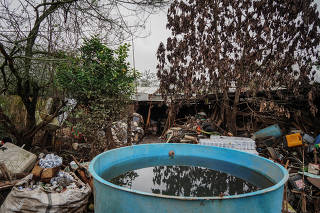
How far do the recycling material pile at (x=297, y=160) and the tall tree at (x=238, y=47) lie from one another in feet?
4.37

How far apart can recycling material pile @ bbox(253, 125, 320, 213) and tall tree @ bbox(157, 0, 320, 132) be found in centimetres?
133

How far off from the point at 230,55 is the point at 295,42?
203 centimetres

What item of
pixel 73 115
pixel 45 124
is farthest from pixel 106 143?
pixel 45 124

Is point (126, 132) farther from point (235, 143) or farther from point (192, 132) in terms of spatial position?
point (235, 143)

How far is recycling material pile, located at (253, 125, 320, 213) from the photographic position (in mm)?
3875

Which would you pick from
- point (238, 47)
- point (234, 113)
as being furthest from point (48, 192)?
point (238, 47)

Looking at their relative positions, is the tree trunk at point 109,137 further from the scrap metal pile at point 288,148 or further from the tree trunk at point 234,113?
the tree trunk at point 234,113

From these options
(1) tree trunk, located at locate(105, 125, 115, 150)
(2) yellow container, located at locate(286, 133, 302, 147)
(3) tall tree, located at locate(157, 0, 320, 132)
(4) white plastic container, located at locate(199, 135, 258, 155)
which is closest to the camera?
(1) tree trunk, located at locate(105, 125, 115, 150)

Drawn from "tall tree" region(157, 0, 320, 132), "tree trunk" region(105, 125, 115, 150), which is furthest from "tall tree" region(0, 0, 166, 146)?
"tall tree" region(157, 0, 320, 132)

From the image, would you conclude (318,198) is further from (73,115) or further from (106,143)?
(73,115)

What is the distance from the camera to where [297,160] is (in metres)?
4.82

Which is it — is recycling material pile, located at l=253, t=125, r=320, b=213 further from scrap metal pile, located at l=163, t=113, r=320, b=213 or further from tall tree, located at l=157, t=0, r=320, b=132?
tall tree, located at l=157, t=0, r=320, b=132

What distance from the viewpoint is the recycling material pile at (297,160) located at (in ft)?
12.7

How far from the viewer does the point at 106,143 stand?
483 centimetres
